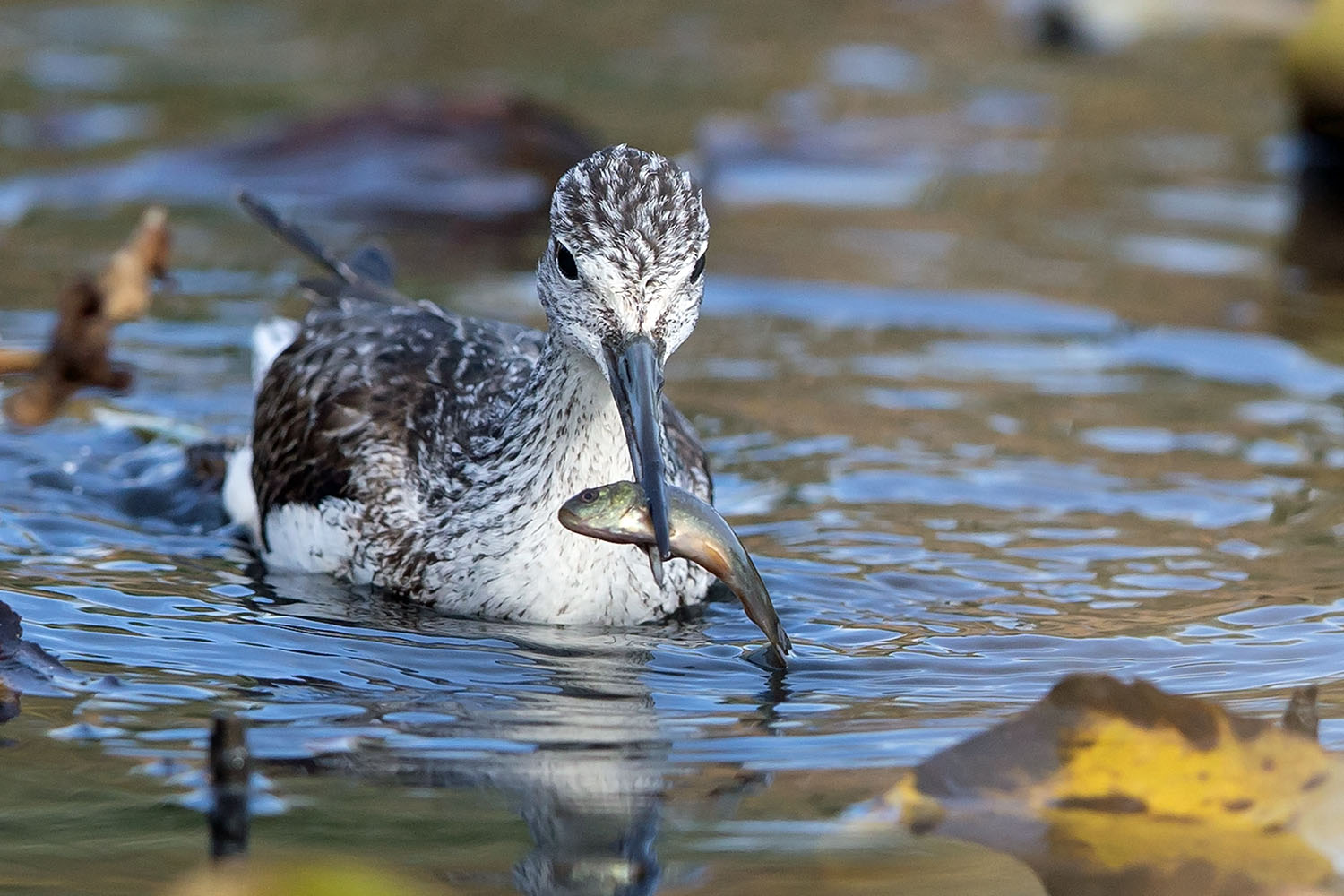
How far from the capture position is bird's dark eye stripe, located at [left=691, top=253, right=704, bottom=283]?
5770 mm

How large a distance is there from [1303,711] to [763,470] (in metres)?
3.41

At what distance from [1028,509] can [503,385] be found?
81.8 inches

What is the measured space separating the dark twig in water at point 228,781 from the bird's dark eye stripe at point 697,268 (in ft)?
6.32

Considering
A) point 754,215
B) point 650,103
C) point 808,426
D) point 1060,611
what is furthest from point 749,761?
point 650,103

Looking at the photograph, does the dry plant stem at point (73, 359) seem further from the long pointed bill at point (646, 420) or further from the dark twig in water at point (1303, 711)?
the dark twig in water at point (1303, 711)

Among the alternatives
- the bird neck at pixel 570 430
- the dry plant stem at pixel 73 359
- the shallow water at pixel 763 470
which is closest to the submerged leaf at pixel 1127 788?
the shallow water at pixel 763 470

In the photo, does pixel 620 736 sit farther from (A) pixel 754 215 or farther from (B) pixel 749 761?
(A) pixel 754 215

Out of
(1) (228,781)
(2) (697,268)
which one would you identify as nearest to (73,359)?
(2) (697,268)

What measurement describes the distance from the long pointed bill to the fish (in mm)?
41

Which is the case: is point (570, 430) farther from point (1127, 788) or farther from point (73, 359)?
point (73, 359)

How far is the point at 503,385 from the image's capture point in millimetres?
6934

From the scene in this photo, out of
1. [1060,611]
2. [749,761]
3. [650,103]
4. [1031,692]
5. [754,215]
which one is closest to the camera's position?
[749,761]

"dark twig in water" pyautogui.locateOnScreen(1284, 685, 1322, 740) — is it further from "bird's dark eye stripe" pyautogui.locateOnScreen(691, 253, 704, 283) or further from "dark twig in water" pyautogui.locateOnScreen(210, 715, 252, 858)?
"dark twig in water" pyautogui.locateOnScreen(210, 715, 252, 858)

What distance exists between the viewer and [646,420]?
5453 mm
